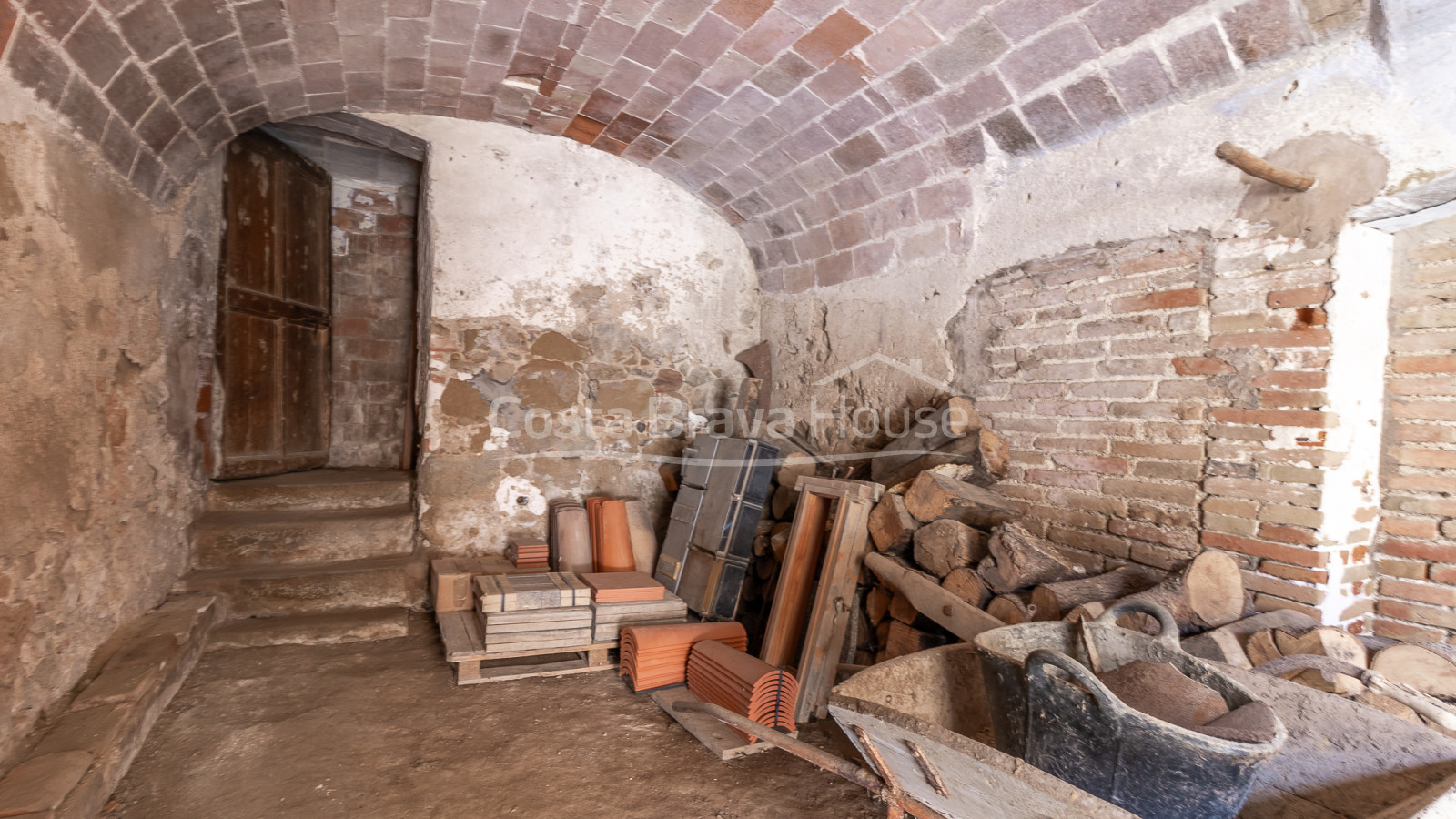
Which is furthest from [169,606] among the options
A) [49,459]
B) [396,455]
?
[396,455]

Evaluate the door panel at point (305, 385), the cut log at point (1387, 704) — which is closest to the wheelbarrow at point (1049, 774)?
the cut log at point (1387, 704)

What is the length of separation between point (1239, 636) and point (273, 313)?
5.34m

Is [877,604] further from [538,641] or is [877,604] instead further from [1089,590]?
[538,641]

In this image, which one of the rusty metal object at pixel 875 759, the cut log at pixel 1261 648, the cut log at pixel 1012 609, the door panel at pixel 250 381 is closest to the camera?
the rusty metal object at pixel 875 759

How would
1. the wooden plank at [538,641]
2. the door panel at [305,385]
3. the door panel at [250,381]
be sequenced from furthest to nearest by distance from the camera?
the door panel at [305,385], the door panel at [250,381], the wooden plank at [538,641]

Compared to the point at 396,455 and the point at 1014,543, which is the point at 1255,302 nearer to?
the point at 1014,543

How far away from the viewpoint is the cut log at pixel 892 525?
9.47ft

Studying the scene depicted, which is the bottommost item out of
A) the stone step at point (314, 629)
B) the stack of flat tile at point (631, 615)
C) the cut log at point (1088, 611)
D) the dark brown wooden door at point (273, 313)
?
the stone step at point (314, 629)

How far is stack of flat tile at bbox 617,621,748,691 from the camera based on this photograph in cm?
308

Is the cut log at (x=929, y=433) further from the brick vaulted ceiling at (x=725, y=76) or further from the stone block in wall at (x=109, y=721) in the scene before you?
the stone block in wall at (x=109, y=721)

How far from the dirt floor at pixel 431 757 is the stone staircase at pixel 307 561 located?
0.36m

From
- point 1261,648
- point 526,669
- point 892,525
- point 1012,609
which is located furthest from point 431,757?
point 1261,648

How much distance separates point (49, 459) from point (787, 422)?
3.53m

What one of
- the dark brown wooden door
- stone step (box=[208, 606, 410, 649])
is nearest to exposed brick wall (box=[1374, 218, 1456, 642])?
stone step (box=[208, 606, 410, 649])
